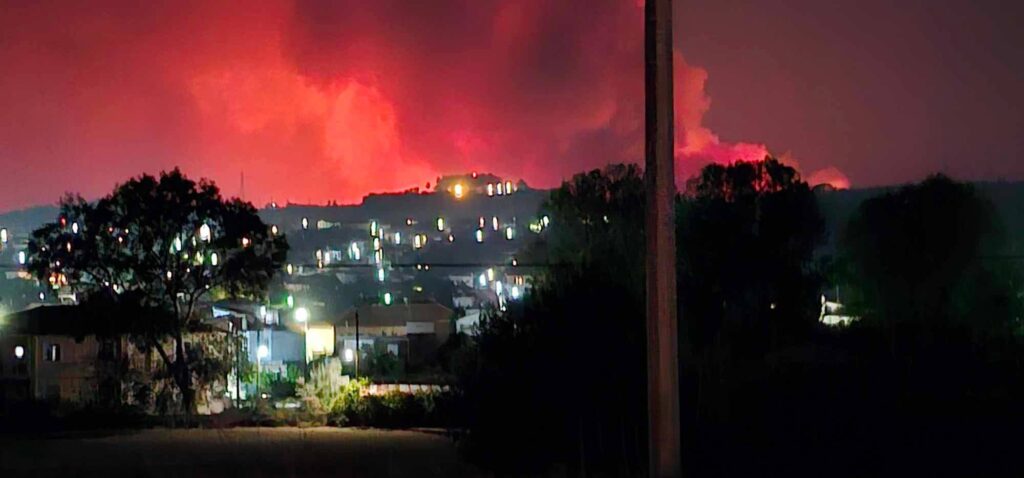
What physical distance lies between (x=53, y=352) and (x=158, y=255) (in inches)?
312

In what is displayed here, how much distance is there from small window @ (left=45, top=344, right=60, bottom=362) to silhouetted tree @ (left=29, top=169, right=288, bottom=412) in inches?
183

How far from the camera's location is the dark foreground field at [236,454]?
21453 mm

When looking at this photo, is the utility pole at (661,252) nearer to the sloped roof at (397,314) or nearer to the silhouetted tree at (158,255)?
the silhouetted tree at (158,255)

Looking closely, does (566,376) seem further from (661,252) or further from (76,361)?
(76,361)

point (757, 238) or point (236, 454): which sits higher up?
point (757, 238)

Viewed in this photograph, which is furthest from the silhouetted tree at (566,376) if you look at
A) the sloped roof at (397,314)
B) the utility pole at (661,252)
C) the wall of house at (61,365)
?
the sloped roof at (397,314)

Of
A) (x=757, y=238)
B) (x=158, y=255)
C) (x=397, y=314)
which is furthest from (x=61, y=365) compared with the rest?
(x=757, y=238)

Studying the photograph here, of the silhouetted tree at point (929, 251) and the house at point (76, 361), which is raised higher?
the silhouetted tree at point (929, 251)

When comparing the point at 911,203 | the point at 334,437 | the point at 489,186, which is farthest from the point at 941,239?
the point at 334,437

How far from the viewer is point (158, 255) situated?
4450 centimetres

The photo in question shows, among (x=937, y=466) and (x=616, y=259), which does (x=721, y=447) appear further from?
(x=616, y=259)

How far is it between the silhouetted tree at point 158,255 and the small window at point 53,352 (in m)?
4.66

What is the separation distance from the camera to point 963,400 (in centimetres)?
1942

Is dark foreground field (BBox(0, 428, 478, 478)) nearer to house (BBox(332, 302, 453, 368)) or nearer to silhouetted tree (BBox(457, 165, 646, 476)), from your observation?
silhouetted tree (BBox(457, 165, 646, 476))
